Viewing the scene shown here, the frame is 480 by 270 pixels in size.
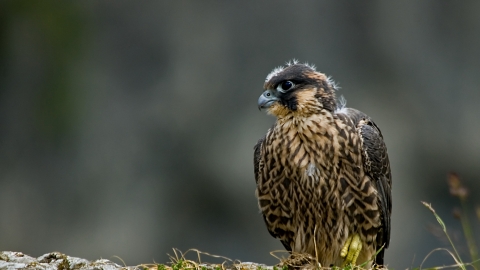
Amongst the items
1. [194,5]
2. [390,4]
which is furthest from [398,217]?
[194,5]

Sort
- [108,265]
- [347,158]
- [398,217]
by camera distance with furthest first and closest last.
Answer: [398,217] < [347,158] < [108,265]

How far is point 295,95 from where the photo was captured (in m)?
4.28

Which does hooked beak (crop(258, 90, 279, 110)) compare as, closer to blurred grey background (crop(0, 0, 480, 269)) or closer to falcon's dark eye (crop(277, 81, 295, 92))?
falcon's dark eye (crop(277, 81, 295, 92))

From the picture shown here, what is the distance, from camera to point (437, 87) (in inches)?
320

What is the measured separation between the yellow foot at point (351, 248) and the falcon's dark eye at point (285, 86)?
3.13 feet

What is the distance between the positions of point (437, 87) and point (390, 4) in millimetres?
1068

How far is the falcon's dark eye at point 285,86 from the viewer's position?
4309mm

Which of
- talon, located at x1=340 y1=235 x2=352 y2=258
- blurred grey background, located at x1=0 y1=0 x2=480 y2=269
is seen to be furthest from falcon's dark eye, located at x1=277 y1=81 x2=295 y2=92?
blurred grey background, located at x1=0 y1=0 x2=480 y2=269

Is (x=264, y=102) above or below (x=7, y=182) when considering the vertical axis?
above

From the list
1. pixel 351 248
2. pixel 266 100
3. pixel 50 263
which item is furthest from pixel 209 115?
pixel 50 263

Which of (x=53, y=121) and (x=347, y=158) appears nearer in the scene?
(x=347, y=158)

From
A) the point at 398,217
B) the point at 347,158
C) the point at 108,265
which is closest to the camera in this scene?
the point at 108,265

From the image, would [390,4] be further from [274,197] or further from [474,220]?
[274,197]

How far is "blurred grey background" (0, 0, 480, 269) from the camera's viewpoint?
8109mm
